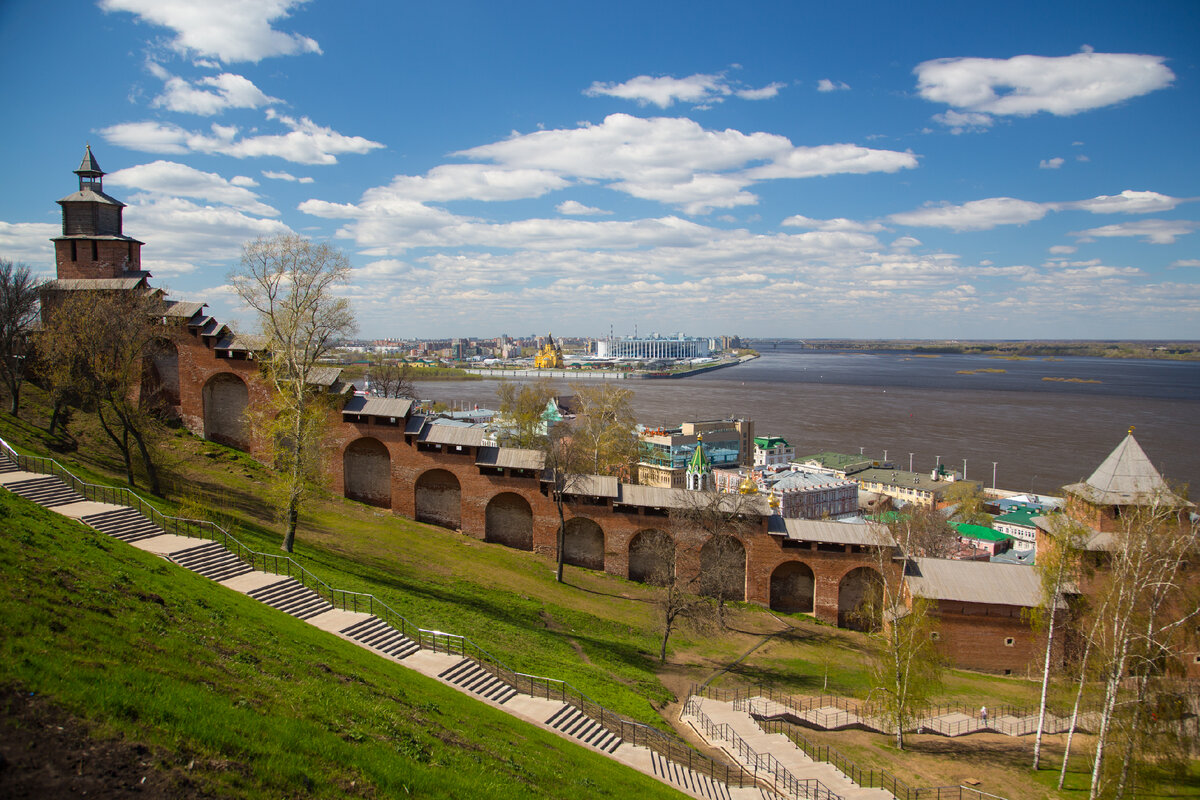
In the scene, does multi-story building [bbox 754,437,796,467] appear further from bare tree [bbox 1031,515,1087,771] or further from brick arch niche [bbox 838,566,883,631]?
bare tree [bbox 1031,515,1087,771]

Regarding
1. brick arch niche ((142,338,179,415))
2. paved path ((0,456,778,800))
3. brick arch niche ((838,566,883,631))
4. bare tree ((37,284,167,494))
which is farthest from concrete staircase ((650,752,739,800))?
brick arch niche ((142,338,179,415))

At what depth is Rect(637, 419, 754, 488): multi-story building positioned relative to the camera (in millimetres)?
67250

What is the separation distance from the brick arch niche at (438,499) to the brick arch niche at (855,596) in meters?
14.9

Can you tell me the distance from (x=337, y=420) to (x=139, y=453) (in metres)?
6.90

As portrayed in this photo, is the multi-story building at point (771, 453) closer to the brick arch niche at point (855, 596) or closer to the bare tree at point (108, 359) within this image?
the brick arch niche at point (855, 596)

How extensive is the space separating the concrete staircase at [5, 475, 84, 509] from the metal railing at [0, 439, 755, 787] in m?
0.42

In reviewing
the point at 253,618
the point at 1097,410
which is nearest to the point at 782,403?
the point at 1097,410

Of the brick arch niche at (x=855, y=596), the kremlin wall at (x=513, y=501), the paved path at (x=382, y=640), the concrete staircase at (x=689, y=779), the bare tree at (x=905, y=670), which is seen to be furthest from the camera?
the brick arch niche at (x=855, y=596)

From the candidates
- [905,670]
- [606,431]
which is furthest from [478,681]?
[606,431]

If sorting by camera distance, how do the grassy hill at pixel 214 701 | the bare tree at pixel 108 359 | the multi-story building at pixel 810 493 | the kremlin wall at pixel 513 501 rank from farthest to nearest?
1. the multi-story building at pixel 810 493
2. the kremlin wall at pixel 513 501
3. the bare tree at pixel 108 359
4. the grassy hill at pixel 214 701

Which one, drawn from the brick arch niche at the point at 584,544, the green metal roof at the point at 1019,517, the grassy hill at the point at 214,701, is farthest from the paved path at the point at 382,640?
the green metal roof at the point at 1019,517

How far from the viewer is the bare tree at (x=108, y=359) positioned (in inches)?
768

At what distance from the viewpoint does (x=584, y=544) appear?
2680cm

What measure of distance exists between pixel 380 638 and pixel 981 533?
4452 centimetres
